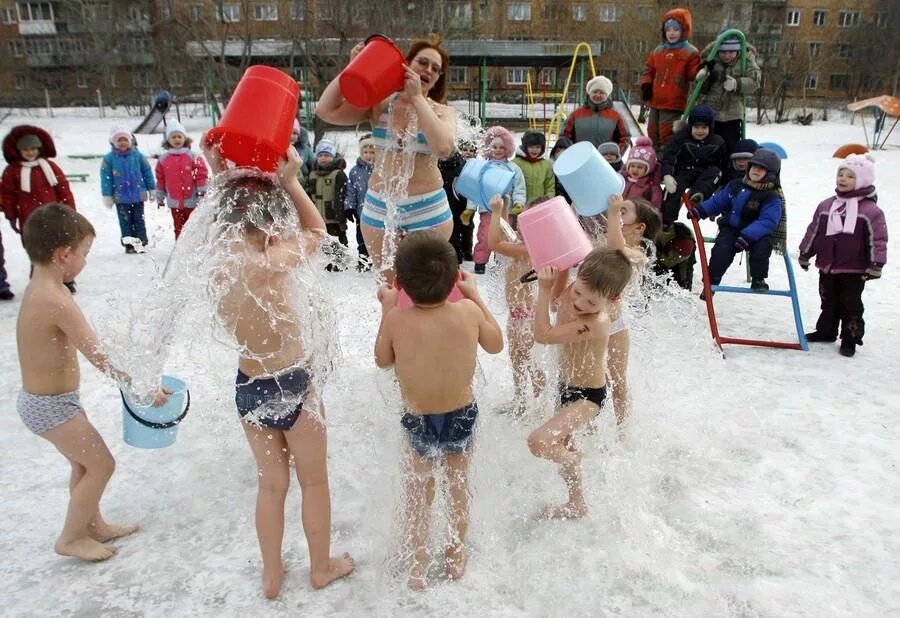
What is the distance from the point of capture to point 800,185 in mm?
13172

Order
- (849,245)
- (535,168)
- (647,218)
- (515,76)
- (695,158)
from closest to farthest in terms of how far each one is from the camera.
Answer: (647,218) → (849,245) → (695,158) → (535,168) → (515,76)

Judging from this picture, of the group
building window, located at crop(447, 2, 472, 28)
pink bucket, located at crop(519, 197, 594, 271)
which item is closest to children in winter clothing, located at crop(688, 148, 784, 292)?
pink bucket, located at crop(519, 197, 594, 271)

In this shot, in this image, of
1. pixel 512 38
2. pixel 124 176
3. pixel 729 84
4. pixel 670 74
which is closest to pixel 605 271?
pixel 729 84

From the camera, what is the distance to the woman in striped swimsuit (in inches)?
113

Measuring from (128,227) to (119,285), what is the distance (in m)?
1.57

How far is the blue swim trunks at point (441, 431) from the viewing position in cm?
239

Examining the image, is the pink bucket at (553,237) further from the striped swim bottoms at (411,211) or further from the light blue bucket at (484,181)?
the light blue bucket at (484,181)

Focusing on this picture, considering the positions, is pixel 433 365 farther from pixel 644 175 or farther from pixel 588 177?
pixel 644 175

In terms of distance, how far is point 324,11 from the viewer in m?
20.8

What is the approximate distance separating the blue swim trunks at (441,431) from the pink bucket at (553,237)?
2.49 feet

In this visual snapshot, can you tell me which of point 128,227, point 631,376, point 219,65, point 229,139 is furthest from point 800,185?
point 219,65

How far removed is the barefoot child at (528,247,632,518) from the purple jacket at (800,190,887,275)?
3048 millimetres

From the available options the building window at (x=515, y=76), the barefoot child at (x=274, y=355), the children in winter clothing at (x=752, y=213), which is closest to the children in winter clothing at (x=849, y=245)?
the children in winter clothing at (x=752, y=213)

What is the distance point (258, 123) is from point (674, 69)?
4.92 m
